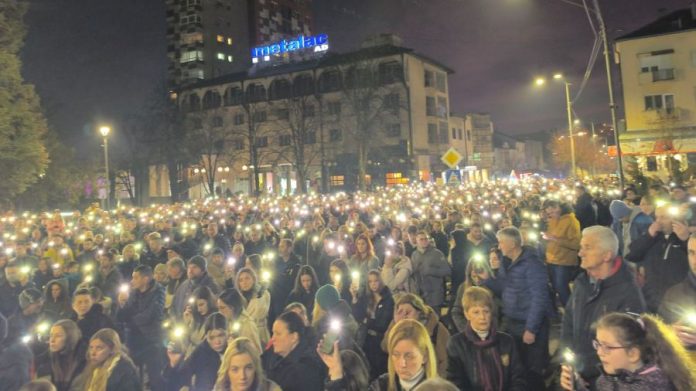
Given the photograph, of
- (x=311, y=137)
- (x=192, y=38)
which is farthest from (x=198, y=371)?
(x=192, y=38)

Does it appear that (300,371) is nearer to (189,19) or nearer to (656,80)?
(656,80)

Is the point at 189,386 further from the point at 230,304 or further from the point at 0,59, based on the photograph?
the point at 0,59

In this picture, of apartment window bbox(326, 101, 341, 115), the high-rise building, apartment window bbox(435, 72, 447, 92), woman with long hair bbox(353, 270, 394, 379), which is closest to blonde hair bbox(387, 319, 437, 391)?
woman with long hair bbox(353, 270, 394, 379)

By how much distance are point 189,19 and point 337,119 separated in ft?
154

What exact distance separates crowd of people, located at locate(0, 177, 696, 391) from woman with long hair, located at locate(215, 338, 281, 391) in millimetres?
10

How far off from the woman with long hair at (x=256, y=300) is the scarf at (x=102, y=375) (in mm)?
1838

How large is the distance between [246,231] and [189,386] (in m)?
8.50

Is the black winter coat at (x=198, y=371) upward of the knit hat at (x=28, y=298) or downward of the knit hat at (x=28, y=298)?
downward

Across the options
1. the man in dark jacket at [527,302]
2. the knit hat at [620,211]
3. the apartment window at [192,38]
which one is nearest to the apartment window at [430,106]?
the knit hat at [620,211]

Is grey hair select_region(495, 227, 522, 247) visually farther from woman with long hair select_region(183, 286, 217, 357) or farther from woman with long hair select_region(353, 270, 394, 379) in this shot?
woman with long hair select_region(183, 286, 217, 357)

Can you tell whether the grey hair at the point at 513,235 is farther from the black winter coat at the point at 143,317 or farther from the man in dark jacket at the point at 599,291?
the black winter coat at the point at 143,317

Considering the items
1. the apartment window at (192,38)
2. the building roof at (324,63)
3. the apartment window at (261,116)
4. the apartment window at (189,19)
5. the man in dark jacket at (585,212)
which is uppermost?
the apartment window at (189,19)

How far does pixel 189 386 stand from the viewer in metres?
4.91

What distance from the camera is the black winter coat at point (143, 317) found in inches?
258
